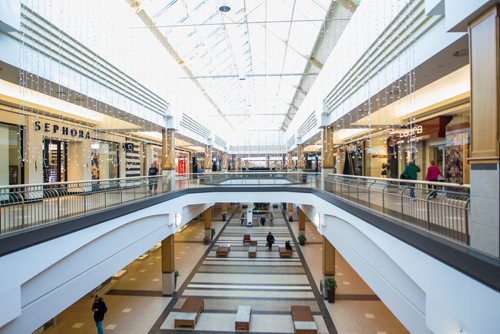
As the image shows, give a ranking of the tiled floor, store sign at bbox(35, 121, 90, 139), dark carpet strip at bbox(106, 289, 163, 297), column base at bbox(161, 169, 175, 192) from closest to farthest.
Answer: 1. the tiled floor
2. store sign at bbox(35, 121, 90, 139)
3. dark carpet strip at bbox(106, 289, 163, 297)
4. column base at bbox(161, 169, 175, 192)

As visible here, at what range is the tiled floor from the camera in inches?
397

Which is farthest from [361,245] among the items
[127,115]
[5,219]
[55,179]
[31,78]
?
[55,179]

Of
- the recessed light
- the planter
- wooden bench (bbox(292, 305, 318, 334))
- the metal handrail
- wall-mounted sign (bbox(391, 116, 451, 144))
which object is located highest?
the recessed light

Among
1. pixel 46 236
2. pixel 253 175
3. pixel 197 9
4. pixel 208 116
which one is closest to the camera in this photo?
pixel 46 236

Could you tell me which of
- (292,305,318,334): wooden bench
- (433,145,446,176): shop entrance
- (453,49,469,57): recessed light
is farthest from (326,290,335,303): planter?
(453,49,469,57): recessed light

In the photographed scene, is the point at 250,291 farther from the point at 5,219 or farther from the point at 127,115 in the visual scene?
the point at 5,219

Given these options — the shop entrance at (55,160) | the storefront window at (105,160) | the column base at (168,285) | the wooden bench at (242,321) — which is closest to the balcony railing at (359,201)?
the column base at (168,285)

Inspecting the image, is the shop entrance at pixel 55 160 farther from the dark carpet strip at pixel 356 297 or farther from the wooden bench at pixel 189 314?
the dark carpet strip at pixel 356 297

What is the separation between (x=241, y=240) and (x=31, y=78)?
57.3ft

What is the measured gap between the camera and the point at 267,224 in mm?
27688

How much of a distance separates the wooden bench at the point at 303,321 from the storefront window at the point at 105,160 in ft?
41.7

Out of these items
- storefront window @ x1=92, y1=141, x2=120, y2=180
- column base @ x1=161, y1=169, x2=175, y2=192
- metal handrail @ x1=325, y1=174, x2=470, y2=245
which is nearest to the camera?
metal handrail @ x1=325, y1=174, x2=470, y2=245

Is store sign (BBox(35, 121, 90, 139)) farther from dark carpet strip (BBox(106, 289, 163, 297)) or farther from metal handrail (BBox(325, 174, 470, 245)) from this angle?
metal handrail (BBox(325, 174, 470, 245))

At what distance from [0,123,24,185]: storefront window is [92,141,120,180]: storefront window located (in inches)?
204
